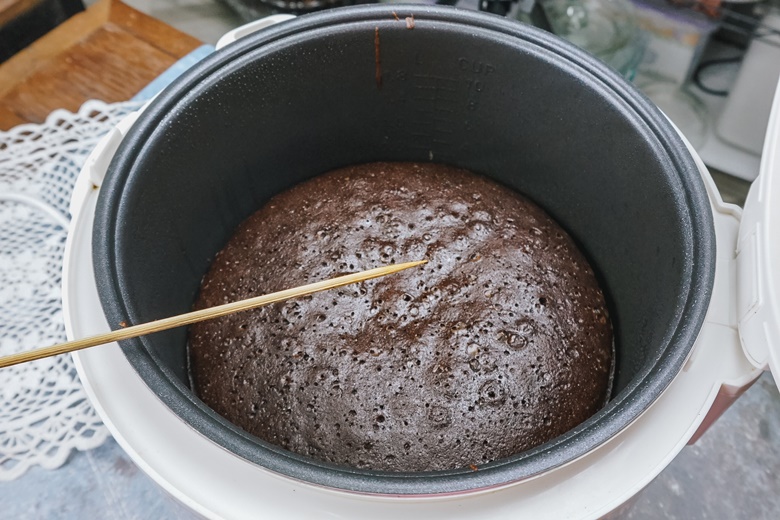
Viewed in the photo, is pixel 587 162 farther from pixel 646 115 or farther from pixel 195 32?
pixel 195 32

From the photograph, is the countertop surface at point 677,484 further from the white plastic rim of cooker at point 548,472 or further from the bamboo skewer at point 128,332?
the bamboo skewer at point 128,332

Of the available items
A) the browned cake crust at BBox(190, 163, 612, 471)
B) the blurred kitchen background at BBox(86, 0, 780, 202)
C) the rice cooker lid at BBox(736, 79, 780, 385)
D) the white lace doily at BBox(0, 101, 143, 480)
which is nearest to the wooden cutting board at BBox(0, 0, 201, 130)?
the white lace doily at BBox(0, 101, 143, 480)

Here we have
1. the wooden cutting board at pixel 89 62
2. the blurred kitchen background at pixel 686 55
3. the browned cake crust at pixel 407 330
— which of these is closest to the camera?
the browned cake crust at pixel 407 330

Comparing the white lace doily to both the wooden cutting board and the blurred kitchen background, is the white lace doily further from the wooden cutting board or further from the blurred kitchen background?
the blurred kitchen background

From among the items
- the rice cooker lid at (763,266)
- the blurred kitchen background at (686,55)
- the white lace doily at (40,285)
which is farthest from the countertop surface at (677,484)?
the blurred kitchen background at (686,55)

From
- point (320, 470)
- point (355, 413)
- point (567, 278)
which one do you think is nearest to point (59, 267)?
point (355, 413)

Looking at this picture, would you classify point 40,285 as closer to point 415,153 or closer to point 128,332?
point 128,332
